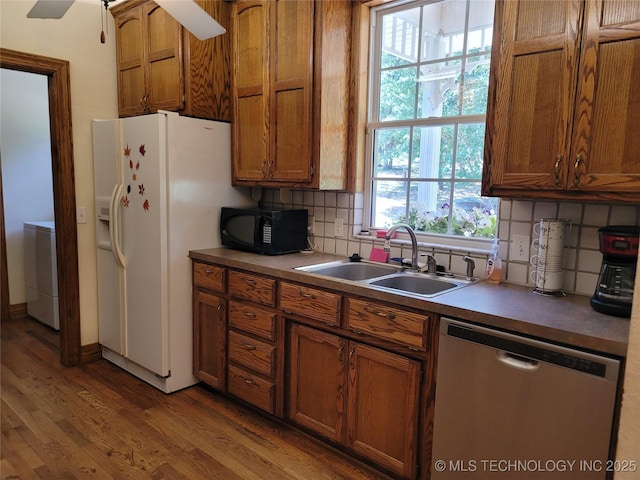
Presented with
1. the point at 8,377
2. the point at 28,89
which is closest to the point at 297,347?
the point at 8,377

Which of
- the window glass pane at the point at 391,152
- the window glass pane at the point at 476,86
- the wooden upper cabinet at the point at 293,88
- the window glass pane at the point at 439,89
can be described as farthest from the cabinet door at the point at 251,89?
the window glass pane at the point at 476,86

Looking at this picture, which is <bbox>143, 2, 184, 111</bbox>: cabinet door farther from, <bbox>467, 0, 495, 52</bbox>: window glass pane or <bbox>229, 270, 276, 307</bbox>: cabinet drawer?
<bbox>467, 0, 495, 52</bbox>: window glass pane

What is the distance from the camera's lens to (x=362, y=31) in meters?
2.65

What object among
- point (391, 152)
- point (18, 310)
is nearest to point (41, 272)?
point (18, 310)

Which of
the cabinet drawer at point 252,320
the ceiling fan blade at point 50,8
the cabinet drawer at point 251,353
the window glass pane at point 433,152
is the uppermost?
the ceiling fan blade at point 50,8

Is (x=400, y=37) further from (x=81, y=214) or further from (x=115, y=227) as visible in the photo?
(x=81, y=214)

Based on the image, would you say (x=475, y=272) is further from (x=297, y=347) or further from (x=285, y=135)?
(x=285, y=135)

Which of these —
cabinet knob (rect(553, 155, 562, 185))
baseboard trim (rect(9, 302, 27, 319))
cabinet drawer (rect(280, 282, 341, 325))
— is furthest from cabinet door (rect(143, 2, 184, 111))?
baseboard trim (rect(9, 302, 27, 319))

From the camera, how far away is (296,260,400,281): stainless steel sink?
98.5 inches

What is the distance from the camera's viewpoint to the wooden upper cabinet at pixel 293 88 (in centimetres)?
250

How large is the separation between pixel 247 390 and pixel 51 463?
100 cm

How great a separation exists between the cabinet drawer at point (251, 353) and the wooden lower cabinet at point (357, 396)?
15cm

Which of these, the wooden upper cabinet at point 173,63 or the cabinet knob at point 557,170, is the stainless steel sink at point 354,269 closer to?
the cabinet knob at point 557,170

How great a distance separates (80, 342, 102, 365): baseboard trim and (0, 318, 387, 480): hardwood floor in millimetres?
182
